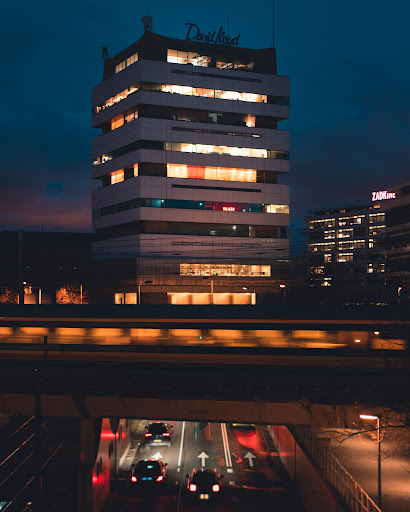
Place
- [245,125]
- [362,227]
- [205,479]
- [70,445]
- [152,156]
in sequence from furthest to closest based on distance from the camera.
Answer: [362,227]
[245,125]
[152,156]
[70,445]
[205,479]

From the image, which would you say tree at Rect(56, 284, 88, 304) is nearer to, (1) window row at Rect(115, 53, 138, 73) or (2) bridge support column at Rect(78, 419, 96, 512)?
(1) window row at Rect(115, 53, 138, 73)

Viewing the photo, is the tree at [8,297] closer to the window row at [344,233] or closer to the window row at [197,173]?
the window row at [197,173]

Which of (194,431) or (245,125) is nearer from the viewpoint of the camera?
(194,431)

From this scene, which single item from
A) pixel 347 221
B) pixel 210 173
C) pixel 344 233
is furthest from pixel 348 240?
pixel 210 173

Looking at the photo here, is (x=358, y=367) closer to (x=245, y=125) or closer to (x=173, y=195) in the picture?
(x=173, y=195)

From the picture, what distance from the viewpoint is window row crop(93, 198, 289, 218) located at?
7131 centimetres

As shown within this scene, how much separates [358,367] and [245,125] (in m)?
58.8

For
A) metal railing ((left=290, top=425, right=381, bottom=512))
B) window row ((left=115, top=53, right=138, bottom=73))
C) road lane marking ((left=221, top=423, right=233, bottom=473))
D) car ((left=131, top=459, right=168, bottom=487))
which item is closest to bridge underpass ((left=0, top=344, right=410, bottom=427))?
metal railing ((left=290, top=425, right=381, bottom=512))

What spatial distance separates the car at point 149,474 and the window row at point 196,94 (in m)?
57.5

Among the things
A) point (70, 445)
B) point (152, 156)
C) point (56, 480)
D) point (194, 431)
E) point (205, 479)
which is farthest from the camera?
point (152, 156)

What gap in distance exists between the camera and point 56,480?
27.0 meters

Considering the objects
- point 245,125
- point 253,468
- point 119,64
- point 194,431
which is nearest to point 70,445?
point 194,431

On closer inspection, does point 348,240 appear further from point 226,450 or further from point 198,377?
point 198,377

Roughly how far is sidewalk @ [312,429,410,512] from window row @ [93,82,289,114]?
57033 mm
